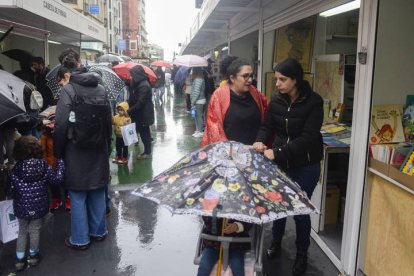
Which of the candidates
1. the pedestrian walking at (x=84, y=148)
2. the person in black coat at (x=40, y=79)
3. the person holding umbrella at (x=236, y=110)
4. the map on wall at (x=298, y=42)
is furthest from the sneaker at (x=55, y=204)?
the map on wall at (x=298, y=42)

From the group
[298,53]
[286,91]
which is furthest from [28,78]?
[286,91]

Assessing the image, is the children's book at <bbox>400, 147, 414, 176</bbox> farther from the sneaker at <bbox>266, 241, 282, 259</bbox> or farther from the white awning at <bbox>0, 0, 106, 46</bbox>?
the white awning at <bbox>0, 0, 106, 46</bbox>

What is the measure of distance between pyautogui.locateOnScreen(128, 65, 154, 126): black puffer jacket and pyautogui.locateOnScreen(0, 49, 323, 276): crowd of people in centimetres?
233

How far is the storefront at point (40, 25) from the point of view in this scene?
5.47m

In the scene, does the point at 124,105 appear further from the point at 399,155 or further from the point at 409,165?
the point at 409,165

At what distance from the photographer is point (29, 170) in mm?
3271

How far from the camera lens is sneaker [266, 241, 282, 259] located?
12.0ft

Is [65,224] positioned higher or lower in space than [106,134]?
lower

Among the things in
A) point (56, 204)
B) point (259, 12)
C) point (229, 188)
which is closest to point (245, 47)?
point (259, 12)

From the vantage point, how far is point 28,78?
586cm

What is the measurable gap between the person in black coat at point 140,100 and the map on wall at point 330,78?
288cm

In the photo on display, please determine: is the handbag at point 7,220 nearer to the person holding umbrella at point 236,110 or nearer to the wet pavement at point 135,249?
the wet pavement at point 135,249

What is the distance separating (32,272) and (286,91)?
268 cm

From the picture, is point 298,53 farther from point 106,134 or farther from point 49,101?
point 49,101
